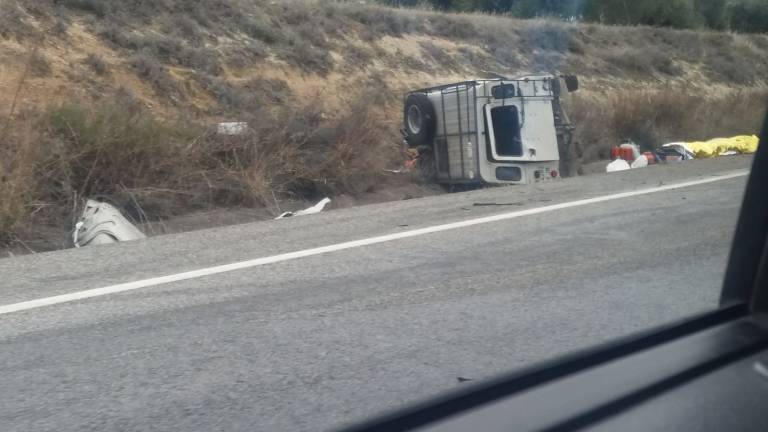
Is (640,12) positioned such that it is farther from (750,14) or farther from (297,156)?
(297,156)

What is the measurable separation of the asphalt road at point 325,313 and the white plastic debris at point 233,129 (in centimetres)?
419

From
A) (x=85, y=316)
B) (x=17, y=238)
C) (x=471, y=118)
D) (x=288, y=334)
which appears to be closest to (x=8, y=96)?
(x=17, y=238)

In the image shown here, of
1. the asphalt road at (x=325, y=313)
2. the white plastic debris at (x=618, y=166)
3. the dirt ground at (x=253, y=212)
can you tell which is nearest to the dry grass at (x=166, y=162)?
the dirt ground at (x=253, y=212)

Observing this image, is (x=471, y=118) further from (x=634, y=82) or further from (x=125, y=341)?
(x=634, y=82)

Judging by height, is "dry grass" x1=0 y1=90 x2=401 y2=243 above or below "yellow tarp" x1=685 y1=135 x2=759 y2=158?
above

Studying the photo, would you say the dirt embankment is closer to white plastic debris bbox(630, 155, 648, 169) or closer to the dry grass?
the dry grass

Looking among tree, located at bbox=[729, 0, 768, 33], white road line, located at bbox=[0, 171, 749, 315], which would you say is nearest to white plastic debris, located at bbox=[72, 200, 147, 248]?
white road line, located at bbox=[0, 171, 749, 315]

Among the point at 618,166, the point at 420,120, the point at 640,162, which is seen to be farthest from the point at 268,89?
the point at 640,162

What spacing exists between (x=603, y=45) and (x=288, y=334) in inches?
1101

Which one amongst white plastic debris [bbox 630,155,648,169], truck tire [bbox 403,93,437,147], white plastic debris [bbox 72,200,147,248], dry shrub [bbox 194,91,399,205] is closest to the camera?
white plastic debris [bbox 72,200,147,248]

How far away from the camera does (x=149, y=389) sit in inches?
181

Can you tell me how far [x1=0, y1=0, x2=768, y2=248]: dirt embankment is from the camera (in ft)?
38.8

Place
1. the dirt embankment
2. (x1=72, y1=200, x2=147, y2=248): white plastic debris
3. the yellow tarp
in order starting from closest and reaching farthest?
(x1=72, y1=200, x2=147, y2=248): white plastic debris → the dirt embankment → the yellow tarp

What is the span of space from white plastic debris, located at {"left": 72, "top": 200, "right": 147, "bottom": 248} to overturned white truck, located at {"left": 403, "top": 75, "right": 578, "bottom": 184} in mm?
5862
